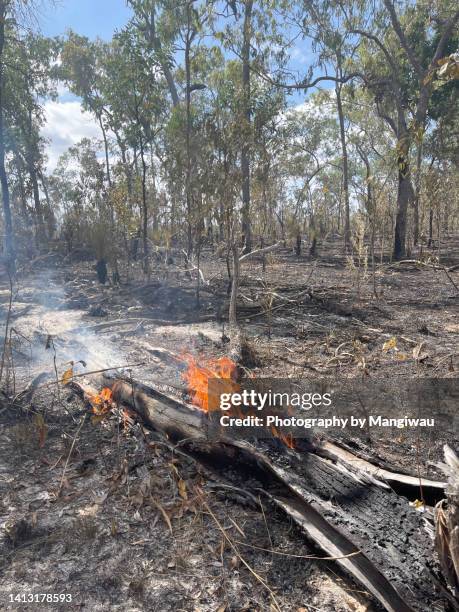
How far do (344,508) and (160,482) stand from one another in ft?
3.80

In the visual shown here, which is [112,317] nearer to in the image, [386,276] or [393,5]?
[386,276]

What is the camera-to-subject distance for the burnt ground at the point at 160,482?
2.03 m

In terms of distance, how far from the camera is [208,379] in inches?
132

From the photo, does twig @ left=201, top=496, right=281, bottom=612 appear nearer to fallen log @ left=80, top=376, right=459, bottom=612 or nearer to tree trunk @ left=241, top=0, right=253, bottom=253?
fallen log @ left=80, top=376, right=459, bottom=612

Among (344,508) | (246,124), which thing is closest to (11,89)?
(246,124)

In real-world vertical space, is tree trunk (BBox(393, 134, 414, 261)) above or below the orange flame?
above

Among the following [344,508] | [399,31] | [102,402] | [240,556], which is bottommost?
[240,556]

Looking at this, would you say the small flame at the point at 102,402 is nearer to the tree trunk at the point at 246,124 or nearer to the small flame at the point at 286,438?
the small flame at the point at 286,438

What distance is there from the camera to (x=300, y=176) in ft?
76.2

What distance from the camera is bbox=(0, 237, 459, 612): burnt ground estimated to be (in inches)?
79.9

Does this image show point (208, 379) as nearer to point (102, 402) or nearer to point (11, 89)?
point (102, 402)

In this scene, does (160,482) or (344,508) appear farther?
(160,482)

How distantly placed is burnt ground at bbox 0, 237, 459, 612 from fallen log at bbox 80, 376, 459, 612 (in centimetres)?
13

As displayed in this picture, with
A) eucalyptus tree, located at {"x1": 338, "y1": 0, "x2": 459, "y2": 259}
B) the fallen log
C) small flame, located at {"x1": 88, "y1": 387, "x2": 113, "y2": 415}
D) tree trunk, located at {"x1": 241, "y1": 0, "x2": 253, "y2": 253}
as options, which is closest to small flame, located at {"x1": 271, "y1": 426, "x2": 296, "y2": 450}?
the fallen log
